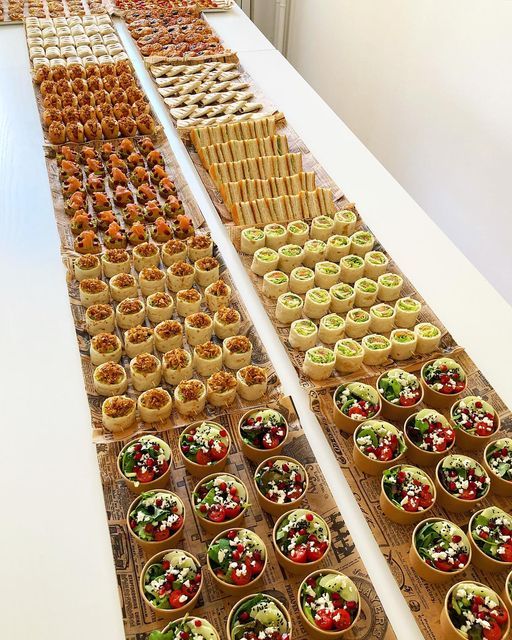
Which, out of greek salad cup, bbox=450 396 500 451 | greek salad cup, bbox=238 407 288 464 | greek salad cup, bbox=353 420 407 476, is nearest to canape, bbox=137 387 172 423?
greek salad cup, bbox=238 407 288 464

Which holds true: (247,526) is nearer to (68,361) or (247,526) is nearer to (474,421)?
(474,421)

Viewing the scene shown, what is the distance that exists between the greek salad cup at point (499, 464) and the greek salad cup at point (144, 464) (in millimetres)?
1192

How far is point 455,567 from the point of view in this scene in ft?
6.45

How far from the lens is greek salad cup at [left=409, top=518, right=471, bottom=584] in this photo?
1.96m

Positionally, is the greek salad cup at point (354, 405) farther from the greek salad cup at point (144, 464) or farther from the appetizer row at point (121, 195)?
the appetizer row at point (121, 195)

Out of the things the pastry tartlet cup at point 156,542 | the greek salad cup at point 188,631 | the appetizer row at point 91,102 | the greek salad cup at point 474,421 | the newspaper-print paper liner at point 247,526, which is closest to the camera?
the greek salad cup at point 188,631

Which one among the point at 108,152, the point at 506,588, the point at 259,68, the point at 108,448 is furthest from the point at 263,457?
the point at 259,68

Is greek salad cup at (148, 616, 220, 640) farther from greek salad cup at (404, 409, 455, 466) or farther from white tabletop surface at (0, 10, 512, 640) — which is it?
greek salad cup at (404, 409, 455, 466)

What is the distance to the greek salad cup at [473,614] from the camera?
181 cm

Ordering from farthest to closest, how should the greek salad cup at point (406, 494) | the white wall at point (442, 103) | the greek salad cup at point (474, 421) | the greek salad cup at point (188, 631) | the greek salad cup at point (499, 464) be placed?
1. the white wall at point (442, 103)
2. the greek salad cup at point (474, 421)
3. the greek salad cup at point (499, 464)
4. the greek salad cup at point (406, 494)
5. the greek salad cup at point (188, 631)

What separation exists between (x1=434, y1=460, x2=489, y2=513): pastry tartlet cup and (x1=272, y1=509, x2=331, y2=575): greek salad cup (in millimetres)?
452

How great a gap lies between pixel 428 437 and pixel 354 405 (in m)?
0.31

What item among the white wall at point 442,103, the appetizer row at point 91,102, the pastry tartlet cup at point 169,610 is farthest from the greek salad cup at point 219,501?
the appetizer row at point 91,102

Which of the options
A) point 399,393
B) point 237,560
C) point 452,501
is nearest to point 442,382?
point 399,393
